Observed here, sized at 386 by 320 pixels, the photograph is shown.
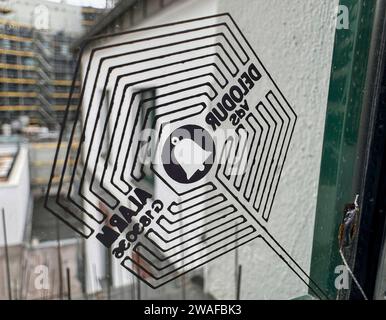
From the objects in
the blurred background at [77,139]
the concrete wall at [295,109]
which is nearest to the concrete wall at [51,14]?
the blurred background at [77,139]

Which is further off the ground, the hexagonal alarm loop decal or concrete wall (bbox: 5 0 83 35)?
concrete wall (bbox: 5 0 83 35)

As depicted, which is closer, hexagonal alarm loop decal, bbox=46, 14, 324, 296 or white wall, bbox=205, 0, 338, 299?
hexagonal alarm loop decal, bbox=46, 14, 324, 296

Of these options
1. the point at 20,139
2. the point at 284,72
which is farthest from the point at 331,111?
the point at 20,139

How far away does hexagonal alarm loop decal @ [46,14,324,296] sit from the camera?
19.3 inches

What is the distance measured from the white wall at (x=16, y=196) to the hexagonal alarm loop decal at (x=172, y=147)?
50 mm

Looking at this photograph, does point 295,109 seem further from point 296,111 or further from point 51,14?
point 51,14

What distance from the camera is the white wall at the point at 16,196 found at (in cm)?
50

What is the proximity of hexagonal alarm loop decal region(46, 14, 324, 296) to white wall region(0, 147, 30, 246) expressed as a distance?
0.17ft

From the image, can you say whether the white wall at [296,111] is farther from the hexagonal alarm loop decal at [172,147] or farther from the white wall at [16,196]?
the white wall at [16,196]

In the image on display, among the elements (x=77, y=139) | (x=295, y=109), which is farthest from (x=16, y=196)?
(x=295, y=109)

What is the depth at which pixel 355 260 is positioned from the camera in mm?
638

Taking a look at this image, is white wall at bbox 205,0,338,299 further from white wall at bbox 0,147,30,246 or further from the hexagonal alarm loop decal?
white wall at bbox 0,147,30,246

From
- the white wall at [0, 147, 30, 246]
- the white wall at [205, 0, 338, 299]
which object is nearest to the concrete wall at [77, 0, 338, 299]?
the white wall at [205, 0, 338, 299]
